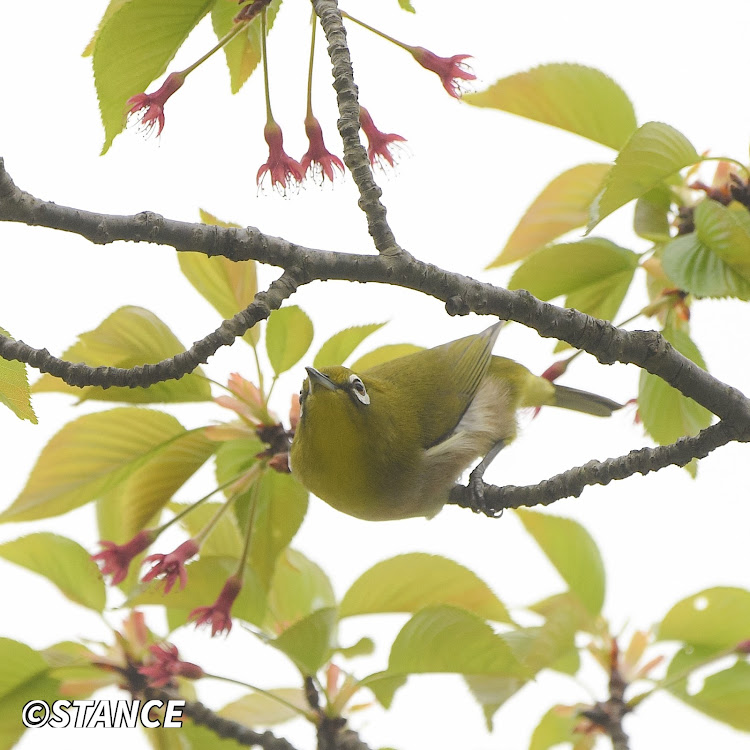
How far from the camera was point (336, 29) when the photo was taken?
124 centimetres

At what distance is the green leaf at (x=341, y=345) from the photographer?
1.72m

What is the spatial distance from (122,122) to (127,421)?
55 cm

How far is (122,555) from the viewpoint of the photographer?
1.53 m

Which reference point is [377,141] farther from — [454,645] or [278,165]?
[454,645]

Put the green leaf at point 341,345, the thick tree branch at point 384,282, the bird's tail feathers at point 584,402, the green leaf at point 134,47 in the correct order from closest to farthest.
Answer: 1. the thick tree branch at point 384,282
2. the green leaf at point 134,47
3. the green leaf at point 341,345
4. the bird's tail feathers at point 584,402

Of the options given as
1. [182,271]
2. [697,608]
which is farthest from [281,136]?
[697,608]

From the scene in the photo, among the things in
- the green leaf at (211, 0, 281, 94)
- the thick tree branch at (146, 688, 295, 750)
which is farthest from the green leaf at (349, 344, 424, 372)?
the thick tree branch at (146, 688, 295, 750)

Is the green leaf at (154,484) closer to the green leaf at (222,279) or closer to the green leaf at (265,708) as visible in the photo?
the green leaf at (222,279)

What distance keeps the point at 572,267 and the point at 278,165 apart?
1.75 feet

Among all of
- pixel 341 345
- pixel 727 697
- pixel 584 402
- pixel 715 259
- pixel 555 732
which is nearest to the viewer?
pixel 715 259

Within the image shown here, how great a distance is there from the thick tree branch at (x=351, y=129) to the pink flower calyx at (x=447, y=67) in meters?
0.19

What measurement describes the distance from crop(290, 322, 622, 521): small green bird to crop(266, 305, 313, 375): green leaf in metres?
0.07

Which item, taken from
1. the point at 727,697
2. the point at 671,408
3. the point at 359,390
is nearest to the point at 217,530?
the point at 359,390

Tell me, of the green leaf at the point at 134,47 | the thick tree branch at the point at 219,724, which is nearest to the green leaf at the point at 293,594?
the thick tree branch at the point at 219,724
